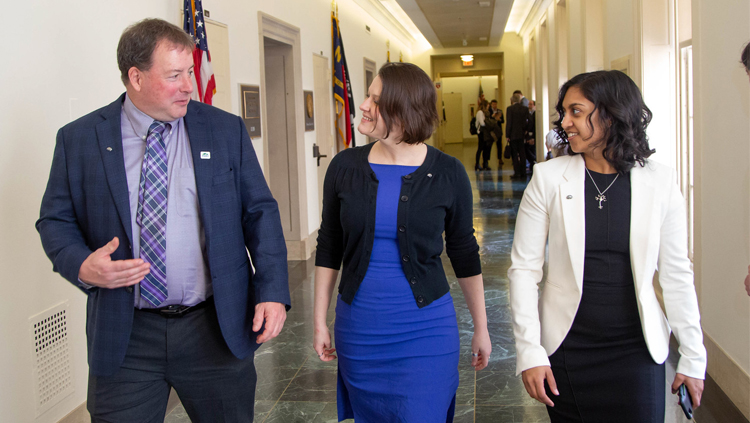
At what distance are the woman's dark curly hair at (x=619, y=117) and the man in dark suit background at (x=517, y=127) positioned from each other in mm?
12432

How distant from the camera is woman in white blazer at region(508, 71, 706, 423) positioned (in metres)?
1.80

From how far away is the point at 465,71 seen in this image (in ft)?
76.2

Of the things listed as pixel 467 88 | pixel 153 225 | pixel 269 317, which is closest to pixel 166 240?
pixel 153 225

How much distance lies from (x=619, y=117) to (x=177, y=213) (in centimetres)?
131

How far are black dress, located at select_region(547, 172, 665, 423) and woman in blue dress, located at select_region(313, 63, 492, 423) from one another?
0.37 metres

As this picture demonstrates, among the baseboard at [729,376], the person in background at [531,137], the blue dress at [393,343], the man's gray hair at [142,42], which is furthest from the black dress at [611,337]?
the person in background at [531,137]

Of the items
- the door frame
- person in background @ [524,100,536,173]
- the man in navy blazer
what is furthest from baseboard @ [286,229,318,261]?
person in background @ [524,100,536,173]

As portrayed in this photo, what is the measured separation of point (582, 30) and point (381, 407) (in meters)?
7.24

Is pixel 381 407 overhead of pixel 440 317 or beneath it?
beneath

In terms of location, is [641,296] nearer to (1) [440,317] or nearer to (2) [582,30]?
(1) [440,317]

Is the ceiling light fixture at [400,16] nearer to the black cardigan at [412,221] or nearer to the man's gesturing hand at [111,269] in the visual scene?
the black cardigan at [412,221]

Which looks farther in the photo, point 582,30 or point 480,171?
point 480,171

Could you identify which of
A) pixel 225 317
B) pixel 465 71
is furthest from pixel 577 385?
pixel 465 71

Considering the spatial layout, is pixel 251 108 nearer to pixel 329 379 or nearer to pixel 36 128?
pixel 329 379
